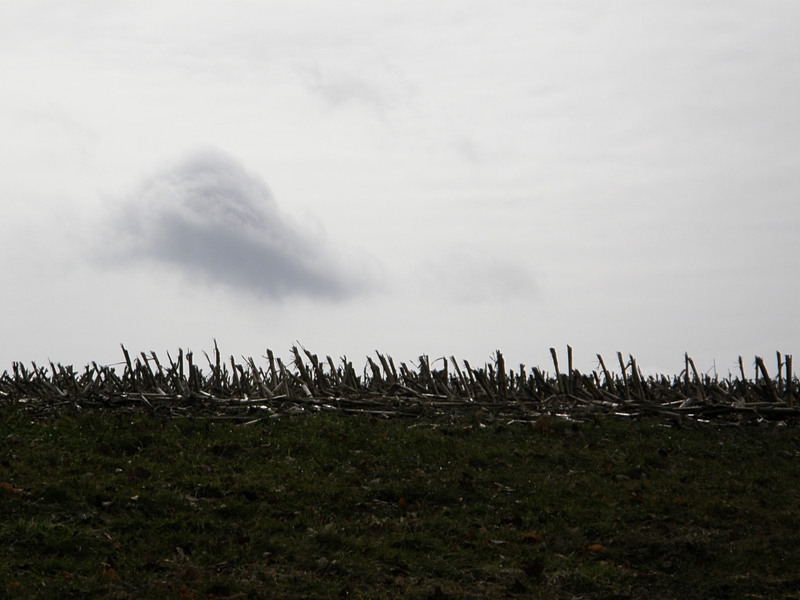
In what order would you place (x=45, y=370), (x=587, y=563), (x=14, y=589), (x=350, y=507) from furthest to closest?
1. (x=45, y=370)
2. (x=350, y=507)
3. (x=587, y=563)
4. (x=14, y=589)

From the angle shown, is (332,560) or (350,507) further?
(350,507)

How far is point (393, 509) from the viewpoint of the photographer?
8891 millimetres

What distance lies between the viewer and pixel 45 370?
52.3ft

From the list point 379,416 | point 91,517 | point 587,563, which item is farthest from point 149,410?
point 587,563

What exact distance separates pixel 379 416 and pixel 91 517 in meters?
5.74

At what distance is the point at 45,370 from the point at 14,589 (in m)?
10.5

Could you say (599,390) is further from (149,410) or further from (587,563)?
(149,410)

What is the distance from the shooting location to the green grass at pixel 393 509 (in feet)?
23.1

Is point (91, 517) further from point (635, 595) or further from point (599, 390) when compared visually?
point (599, 390)

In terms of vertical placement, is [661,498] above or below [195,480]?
below

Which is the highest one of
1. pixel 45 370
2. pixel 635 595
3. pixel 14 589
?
pixel 45 370

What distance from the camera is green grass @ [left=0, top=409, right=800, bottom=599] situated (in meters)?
7.05

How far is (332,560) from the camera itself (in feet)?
24.1

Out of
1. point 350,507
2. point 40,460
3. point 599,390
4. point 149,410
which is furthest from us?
point 599,390
